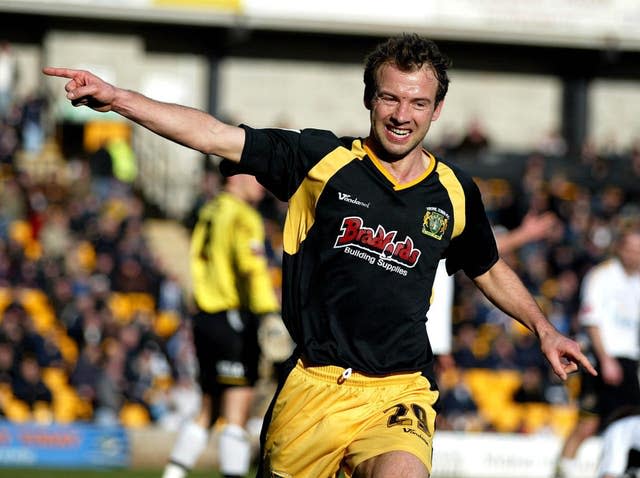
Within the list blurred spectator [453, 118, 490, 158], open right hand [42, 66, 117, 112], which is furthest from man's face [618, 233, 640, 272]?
blurred spectator [453, 118, 490, 158]

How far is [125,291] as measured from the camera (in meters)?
18.0

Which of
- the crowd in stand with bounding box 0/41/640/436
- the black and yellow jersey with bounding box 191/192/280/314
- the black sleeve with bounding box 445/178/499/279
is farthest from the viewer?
the crowd in stand with bounding box 0/41/640/436

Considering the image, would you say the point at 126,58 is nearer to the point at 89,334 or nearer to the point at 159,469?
the point at 89,334

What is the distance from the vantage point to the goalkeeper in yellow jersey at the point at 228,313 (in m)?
8.91

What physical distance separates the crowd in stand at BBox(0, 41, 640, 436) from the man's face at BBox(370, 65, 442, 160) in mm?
8532

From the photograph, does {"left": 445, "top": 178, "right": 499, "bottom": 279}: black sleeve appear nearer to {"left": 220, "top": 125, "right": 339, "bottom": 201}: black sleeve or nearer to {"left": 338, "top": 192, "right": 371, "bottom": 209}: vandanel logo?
{"left": 338, "top": 192, "right": 371, "bottom": 209}: vandanel logo

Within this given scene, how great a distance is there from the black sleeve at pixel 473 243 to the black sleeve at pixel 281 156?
652 mm

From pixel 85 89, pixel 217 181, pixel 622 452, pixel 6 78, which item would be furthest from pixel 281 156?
pixel 6 78

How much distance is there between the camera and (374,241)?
512 centimetres

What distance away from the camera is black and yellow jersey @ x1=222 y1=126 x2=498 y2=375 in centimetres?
514

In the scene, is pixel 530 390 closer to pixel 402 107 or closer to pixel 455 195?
pixel 455 195

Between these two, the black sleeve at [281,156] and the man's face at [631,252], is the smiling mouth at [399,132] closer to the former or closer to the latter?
the black sleeve at [281,156]

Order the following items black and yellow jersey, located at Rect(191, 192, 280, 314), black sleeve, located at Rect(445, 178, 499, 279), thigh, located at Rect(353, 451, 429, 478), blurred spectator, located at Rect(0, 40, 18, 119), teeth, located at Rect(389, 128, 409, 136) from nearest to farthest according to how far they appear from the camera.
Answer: thigh, located at Rect(353, 451, 429, 478) → teeth, located at Rect(389, 128, 409, 136) → black sleeve, located at Rect(445, 178, 499, 279) → black and yellow jersey, located at Rect(191, 192, 280, 314) → blurred spectator, located at Rect(0, 40, 18, 119)

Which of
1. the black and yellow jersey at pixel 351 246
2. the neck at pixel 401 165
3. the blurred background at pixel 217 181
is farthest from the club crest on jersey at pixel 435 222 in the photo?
the blurred background at pixel 217 181
